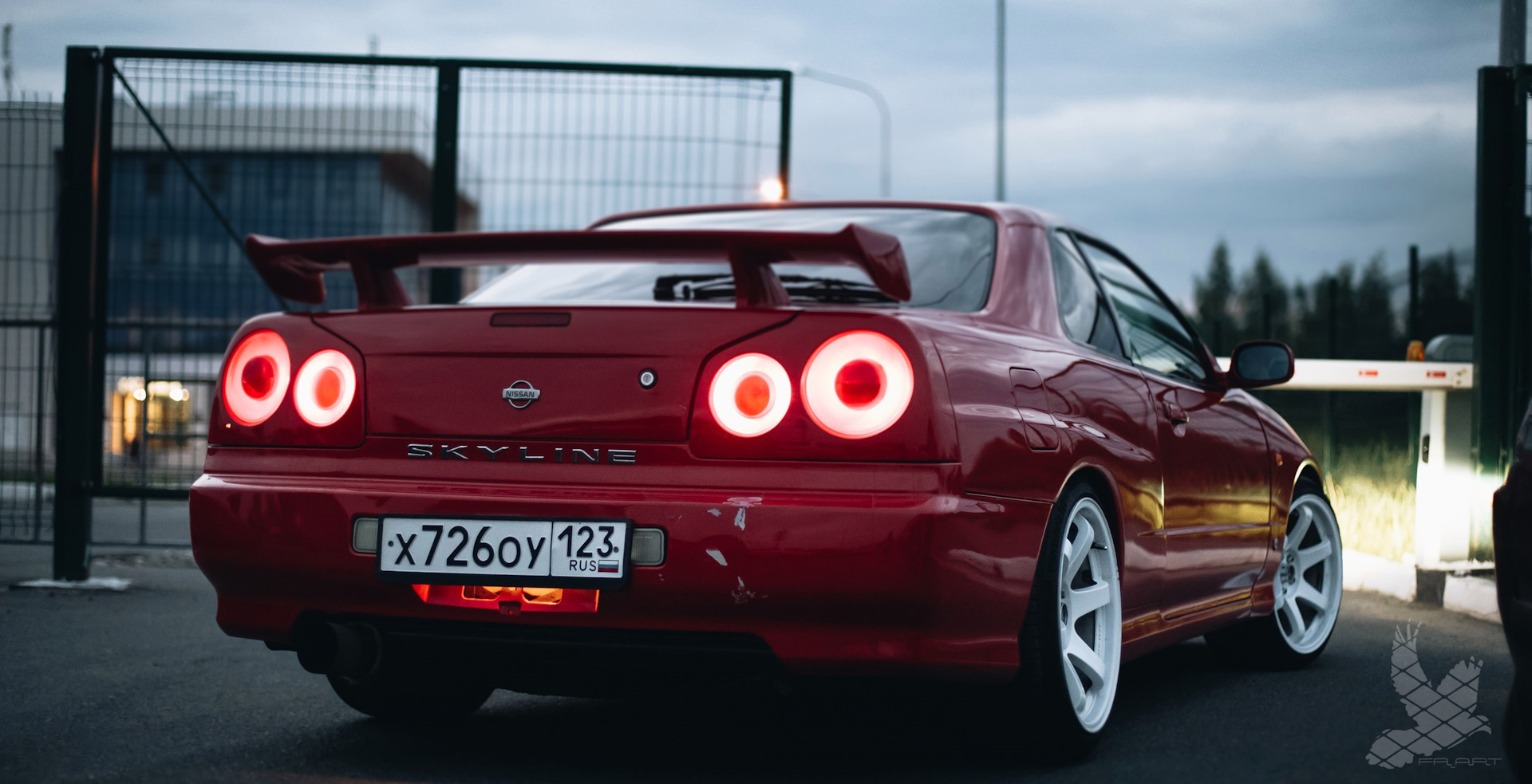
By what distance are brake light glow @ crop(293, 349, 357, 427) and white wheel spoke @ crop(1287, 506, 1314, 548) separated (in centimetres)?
360

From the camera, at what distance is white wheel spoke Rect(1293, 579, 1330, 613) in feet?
18.6

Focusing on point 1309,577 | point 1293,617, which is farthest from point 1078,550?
point 1309,577

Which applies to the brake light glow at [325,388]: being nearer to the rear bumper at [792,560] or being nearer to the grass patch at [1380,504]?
the rear bumper at [792,560]

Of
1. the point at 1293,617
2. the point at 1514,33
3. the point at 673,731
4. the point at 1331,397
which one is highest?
the point at 1514,33

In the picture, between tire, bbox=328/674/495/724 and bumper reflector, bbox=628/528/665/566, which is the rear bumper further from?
tire, bbox=328/674/495/724

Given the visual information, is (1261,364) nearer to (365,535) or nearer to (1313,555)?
(1313,555)

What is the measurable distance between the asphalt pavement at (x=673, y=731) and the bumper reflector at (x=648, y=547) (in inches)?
24.7

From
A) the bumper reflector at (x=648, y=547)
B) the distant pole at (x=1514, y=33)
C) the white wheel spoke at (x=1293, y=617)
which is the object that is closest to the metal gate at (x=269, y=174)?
the white wheel spoke at (x=1293, y=617)

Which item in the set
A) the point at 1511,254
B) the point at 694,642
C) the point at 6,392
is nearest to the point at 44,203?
the point at 6,392

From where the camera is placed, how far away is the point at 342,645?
3375 millimetres

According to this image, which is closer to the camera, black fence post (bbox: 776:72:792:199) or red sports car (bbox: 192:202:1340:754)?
red sports car (bbox: 192:202:1340:754)

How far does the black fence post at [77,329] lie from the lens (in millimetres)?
7387

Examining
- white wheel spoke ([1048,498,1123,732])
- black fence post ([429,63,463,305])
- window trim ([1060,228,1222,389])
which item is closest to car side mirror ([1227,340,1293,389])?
window trim ([1060,228,1222,389])

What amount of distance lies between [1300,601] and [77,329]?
5.51 metres
